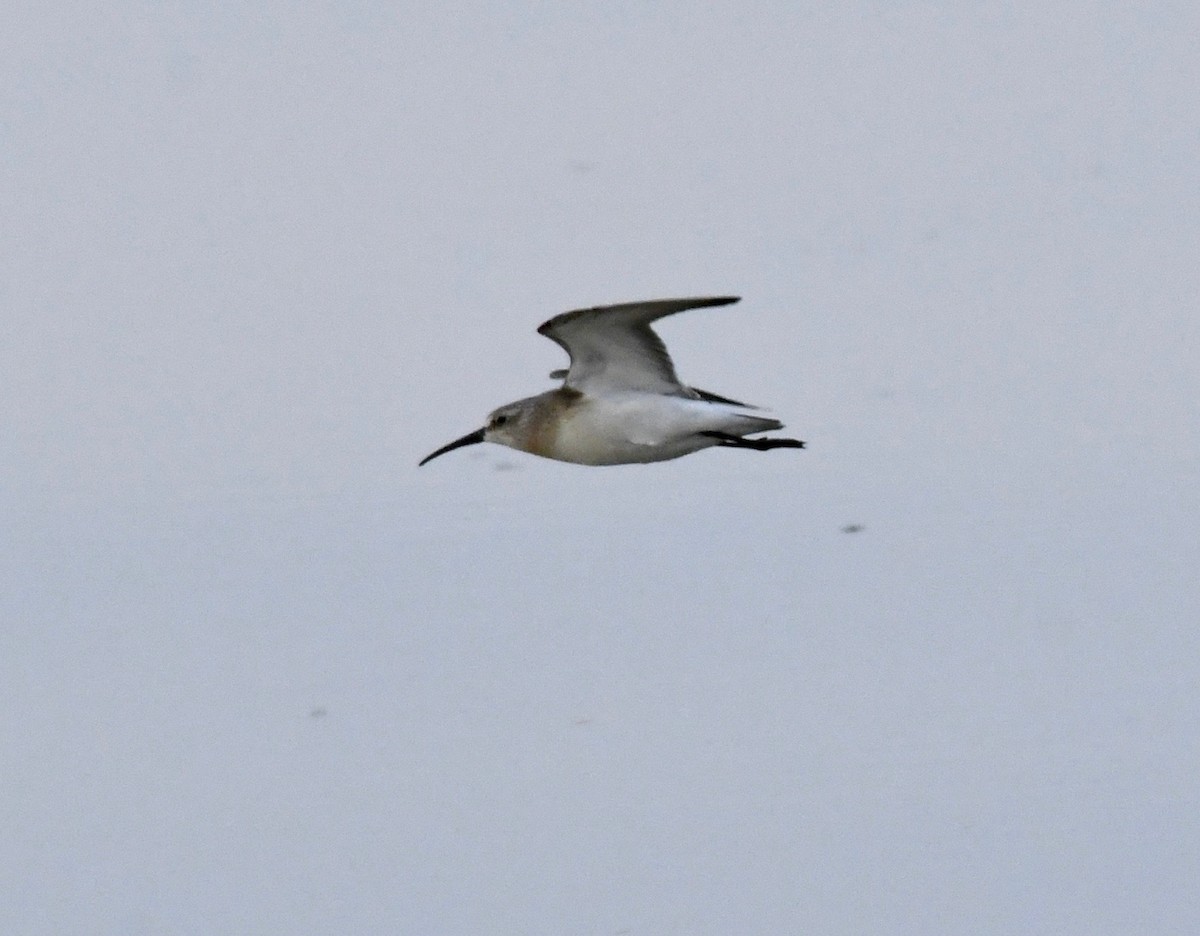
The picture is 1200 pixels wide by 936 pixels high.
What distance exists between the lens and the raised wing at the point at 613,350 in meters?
25.6

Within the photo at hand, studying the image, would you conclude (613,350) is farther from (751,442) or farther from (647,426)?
(751,442)

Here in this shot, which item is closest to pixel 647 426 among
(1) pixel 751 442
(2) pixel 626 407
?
(2) pixel 626 407

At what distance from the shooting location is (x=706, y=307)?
23.8 metres

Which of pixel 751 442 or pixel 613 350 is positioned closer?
pixel 613 350

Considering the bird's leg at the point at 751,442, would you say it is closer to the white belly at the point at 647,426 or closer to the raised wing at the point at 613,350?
the white belly at the point at 647,426

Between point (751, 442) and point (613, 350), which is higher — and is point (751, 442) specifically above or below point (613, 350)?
below

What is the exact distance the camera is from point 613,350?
26406 mm

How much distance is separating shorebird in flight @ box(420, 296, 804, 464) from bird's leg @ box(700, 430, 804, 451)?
0.04 feet

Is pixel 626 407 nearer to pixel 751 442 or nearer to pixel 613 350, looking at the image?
pixel 613 350

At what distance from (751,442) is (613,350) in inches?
66.7

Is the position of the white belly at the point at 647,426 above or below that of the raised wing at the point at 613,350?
below

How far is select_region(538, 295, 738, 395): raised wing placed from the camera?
84.1 feet

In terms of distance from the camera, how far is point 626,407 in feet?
86.9

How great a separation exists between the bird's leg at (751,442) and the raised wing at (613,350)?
23.8 inches
